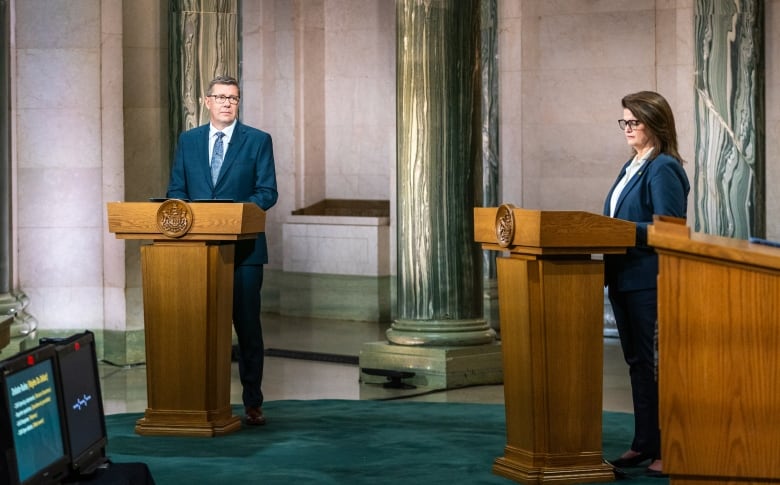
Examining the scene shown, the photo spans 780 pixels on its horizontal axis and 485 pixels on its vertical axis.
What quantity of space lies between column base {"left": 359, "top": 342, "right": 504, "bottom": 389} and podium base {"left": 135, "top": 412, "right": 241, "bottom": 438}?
2313 millimetres

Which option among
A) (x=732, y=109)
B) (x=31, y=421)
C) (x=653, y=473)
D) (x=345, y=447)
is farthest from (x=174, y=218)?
(x=732, y=109)

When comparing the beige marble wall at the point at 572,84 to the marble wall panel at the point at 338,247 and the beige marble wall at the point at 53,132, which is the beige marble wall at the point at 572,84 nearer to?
the marble wall panel at the point at 338,247

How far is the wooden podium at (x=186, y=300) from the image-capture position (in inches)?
264

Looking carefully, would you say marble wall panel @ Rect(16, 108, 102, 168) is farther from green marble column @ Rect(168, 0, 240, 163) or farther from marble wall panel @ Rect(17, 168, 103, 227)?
green marble column @ Rect(168, 0, 240, 163)

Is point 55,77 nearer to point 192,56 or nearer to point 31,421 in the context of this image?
point 192,56

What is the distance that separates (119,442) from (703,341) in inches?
160

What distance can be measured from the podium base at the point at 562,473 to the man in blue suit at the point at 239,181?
6.72ft

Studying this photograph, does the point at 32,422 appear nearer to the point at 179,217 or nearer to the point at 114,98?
the point at 179,217

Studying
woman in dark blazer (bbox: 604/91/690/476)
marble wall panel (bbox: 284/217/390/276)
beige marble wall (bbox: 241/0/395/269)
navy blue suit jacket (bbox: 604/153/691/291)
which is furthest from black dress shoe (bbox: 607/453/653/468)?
beige marble wall (bbox: 241/0/395/269)

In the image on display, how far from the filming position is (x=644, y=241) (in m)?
5.59

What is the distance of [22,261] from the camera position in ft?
33.1

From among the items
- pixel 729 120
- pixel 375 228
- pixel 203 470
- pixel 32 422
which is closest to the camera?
pixel 32 422

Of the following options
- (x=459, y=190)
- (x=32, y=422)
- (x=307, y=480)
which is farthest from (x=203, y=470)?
(x=459, y=190)

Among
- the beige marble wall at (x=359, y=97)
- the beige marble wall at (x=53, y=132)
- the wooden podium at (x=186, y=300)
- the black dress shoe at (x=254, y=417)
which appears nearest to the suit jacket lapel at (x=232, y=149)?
the wooden podium at (x=186, y=300)
